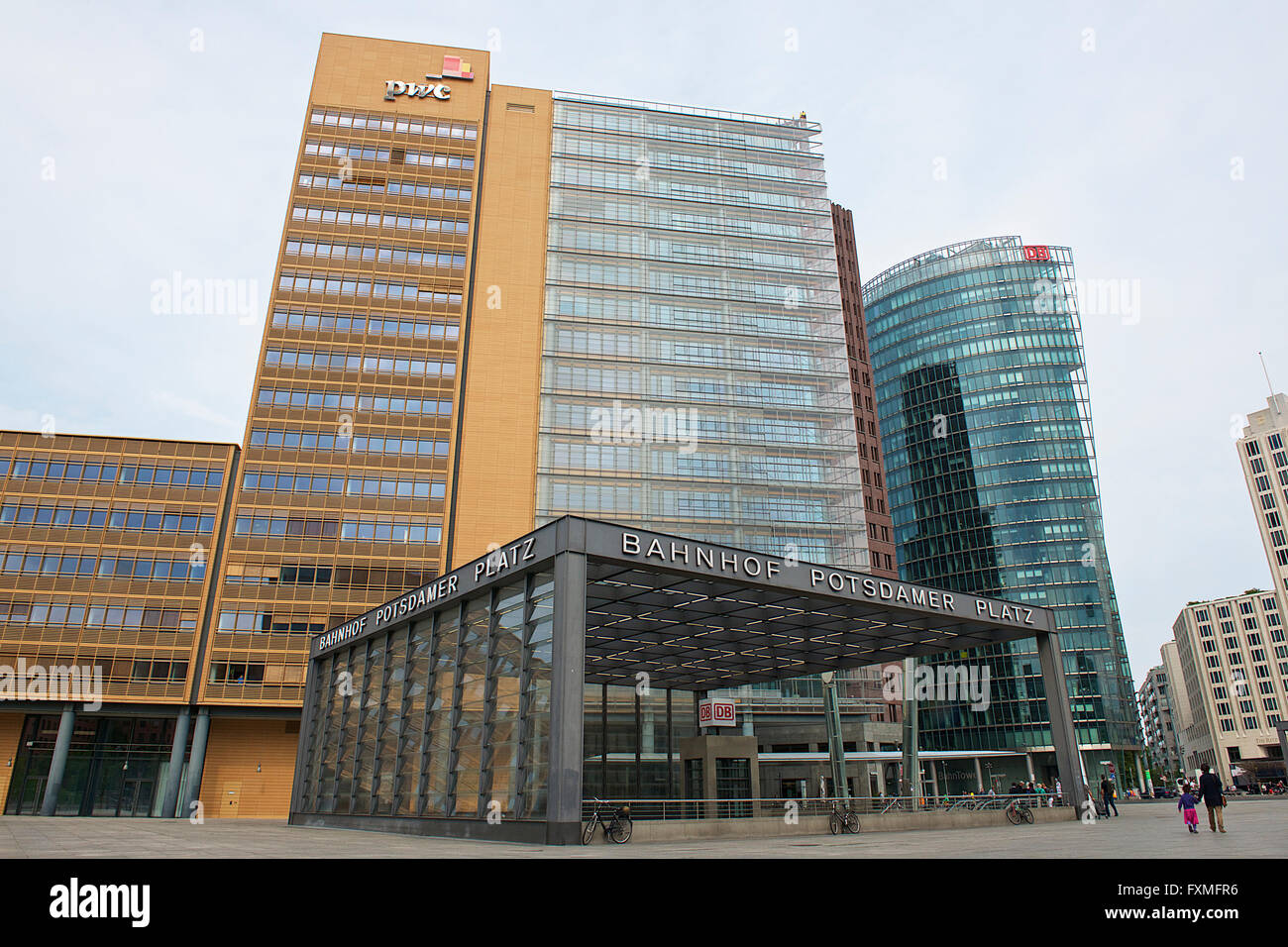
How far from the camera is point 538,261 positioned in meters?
74.0

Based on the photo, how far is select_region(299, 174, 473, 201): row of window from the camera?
70625 millimetres

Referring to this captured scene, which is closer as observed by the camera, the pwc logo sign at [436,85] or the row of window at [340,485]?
the row of window at [340,485]

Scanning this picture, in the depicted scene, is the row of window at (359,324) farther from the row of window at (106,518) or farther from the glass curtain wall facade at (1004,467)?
the glass curtain wall facade at (1004,467)

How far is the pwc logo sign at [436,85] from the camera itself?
7625cm

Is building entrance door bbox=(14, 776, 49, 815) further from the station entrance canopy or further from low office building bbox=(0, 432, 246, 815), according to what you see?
the station entrance canopy

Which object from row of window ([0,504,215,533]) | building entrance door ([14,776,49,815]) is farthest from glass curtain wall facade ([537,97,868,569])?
building entrance door ([14,776,49,815])

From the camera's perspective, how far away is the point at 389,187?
71.8 metres

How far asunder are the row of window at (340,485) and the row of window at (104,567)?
7.21 meters

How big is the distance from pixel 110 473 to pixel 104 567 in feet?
23.4

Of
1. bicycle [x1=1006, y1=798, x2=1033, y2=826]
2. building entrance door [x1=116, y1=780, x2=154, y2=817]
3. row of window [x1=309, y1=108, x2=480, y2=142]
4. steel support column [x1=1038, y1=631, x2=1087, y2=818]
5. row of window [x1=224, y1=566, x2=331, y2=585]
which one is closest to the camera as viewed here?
bicycle [x1=1006, y1=798, x2=1033, y2=826]

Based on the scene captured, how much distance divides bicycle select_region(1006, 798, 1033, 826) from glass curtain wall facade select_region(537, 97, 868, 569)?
3608 centimetres

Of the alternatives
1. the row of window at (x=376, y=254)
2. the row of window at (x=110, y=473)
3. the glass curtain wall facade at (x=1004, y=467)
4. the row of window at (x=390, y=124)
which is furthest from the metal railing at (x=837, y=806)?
the glass curtain wall facade at (x=1004, y=467)

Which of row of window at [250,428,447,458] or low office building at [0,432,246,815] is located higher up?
row of window at [250,428,447,458]
